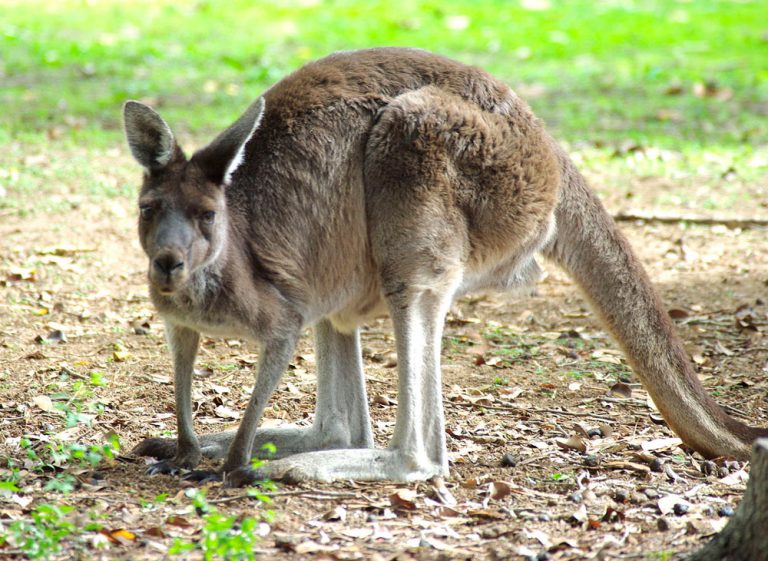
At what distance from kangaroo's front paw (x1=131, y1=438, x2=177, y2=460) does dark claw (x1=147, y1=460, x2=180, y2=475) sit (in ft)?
0.45

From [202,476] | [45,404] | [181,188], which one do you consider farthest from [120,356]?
[181,188]

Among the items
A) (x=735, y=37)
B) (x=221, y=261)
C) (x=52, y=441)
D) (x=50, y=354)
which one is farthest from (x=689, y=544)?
(x=735, y=37)

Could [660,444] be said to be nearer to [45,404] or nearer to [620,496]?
[620,496]

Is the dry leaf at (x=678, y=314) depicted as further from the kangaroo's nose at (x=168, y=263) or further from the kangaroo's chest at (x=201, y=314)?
the kangaroo's nose at (x=168, y=263)

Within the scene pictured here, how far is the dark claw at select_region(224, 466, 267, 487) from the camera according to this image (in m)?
3.63

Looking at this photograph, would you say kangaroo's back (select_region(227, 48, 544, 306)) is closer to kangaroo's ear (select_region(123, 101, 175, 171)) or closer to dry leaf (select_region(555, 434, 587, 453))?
kangaroo's ear (select_region(123, 101, 175, 171))

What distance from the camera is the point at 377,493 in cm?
369

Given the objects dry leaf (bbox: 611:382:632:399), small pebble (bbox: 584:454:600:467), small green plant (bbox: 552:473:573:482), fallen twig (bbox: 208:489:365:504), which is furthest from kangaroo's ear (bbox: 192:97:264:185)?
dry leaf (bbox: 611:382:632:399)

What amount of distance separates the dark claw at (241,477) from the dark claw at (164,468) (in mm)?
217

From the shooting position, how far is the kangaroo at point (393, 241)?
3.73 metres

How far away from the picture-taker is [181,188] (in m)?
3.51

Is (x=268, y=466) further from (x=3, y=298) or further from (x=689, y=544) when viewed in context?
(x=3, y=298)

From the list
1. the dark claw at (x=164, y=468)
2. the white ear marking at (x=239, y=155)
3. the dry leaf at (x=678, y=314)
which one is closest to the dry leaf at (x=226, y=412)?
the dark claw at (x=164, y=468)

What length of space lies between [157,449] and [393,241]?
111 centimetres
